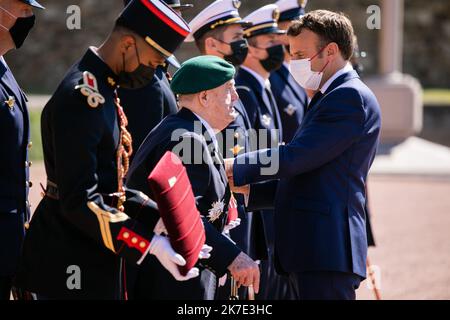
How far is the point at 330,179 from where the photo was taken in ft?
14.0

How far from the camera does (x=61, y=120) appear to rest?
3.35 m

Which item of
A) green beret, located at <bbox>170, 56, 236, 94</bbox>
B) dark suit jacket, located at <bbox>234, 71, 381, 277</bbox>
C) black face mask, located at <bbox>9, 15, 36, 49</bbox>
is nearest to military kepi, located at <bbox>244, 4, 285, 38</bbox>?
dark suit jacket, located at <bbox>234, 71, 381, 277</bbox>

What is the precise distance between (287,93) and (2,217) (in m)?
2.95

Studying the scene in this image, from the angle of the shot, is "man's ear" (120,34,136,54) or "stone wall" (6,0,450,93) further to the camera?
"stone wall" (6,0,450,93)

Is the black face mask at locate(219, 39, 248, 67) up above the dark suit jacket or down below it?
above

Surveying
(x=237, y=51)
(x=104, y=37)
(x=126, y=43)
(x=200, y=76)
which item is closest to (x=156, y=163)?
(x=200, y=76)

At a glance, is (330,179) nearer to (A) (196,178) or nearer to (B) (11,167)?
(A) (196,178)

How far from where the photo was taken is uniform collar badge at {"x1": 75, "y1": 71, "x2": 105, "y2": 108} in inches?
134

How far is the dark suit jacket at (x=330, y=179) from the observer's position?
4.22 m

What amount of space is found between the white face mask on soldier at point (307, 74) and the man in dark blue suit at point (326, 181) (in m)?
0.08

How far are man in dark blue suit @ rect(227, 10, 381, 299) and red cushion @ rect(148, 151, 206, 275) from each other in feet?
2.72

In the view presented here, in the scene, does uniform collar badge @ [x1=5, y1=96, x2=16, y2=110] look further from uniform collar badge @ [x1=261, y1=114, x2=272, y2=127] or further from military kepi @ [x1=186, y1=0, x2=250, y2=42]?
uniform collar badge @ [x1=261, y1=114, x2=272, y2=127]

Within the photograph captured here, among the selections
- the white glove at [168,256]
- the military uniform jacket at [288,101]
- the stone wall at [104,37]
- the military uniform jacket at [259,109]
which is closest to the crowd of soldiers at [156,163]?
the white glove at [168,256]

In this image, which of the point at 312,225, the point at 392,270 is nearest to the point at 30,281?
the point at 312,225
